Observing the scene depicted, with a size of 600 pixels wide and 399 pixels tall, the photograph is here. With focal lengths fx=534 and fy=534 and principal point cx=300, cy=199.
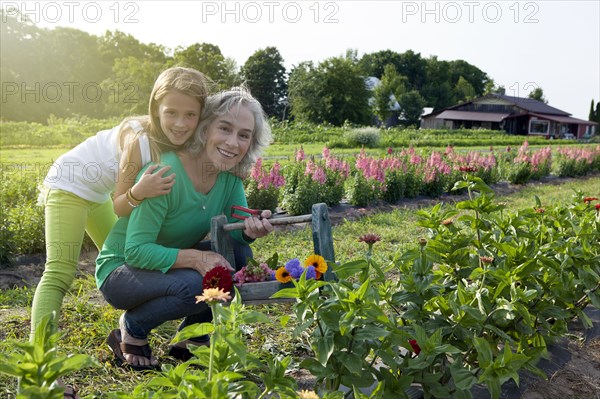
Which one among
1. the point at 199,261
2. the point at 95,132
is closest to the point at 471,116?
the point at 95,132

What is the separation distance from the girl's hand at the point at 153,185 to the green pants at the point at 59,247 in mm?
454

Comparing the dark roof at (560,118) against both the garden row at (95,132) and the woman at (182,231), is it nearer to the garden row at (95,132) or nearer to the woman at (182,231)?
the garden row at (95,132)

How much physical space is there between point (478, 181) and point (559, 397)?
3.13ft

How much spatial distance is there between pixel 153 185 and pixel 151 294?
466mm

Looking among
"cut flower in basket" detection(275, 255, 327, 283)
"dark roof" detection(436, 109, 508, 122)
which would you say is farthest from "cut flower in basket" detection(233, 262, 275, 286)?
"dark roof" detection(436, 109, 508, 122)

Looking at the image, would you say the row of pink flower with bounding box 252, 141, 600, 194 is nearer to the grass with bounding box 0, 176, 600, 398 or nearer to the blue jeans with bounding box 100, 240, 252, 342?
the grass with bounding box 0, 176, 600, 398

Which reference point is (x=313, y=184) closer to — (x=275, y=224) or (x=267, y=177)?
(x=267, y=177)

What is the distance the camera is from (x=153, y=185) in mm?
2195

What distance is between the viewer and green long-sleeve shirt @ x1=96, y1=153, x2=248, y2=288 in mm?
2236

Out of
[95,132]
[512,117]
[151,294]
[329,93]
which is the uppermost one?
[329,93]

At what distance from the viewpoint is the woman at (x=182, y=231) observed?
2234 mm

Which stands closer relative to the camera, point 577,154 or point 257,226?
point 257,226

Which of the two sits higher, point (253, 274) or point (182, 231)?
point (182, 231)

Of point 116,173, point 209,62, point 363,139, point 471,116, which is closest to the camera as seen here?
point 116,173
